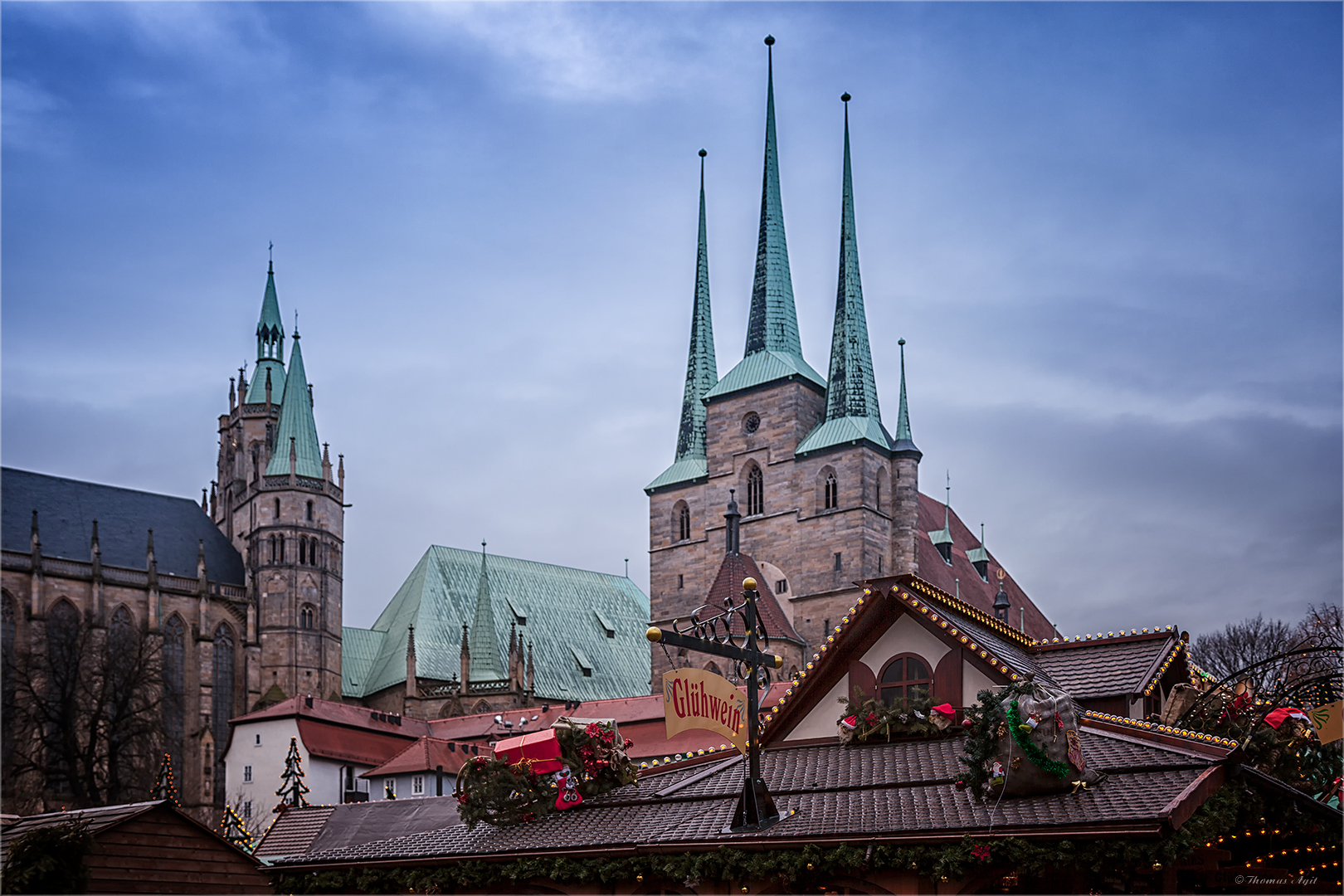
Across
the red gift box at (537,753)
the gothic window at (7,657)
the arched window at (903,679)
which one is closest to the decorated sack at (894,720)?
the arched window at (903,679)

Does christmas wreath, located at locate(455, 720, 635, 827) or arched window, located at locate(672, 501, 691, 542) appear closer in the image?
christmas wreath, located at locate(455, 720, 635, 827)

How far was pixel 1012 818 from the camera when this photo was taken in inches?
581

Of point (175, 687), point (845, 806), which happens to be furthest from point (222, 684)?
point (845, 806)

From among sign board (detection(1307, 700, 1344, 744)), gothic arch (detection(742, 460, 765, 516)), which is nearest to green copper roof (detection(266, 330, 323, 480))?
gothic arch (detection(742, 460, 765, 516))

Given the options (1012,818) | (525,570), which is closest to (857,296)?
(525,570)

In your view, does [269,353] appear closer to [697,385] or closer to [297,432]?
[297,432]

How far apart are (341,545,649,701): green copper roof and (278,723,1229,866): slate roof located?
2600 inches

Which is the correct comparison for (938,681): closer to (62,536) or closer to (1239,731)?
(1239,731)

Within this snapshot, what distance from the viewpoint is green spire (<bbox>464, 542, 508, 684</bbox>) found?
84.6 metres

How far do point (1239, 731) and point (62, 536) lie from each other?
74983 mm

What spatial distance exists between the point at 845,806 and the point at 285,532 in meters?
74.3

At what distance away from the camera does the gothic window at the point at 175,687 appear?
253ft

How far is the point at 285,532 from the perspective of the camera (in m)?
86.5

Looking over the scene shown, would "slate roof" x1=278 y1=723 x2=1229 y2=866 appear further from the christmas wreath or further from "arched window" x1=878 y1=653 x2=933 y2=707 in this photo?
"arched window" x1=878 y1=653 x2=933 y2=707
